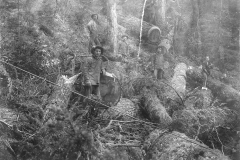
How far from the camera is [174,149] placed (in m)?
3.94

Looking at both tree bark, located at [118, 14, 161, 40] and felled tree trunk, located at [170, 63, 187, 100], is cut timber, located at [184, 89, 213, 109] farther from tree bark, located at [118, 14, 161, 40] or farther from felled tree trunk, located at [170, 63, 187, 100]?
tree bark, located at [118, 14, 161, 40]

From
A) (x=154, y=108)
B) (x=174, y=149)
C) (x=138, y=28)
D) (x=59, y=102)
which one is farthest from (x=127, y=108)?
(x=138, y=28)

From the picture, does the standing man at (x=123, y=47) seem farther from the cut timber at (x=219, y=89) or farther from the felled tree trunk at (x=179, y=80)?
the cut timber at (x=219, y=89)

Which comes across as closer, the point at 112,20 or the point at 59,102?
the point at 59,102

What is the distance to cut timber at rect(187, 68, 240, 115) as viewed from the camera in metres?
8.90

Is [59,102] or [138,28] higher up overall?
[138,28]

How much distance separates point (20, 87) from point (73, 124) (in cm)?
247

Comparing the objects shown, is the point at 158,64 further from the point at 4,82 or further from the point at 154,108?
the point at 4,82

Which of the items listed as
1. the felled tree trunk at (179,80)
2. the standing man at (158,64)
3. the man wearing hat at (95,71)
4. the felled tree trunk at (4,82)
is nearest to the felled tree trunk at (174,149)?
the man wearing hat at (95,71)

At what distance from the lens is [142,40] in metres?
11.4

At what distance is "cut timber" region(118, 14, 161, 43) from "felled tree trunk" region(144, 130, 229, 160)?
282 inches

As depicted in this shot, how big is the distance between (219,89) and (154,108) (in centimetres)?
514

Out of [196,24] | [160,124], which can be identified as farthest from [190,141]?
[196,24]

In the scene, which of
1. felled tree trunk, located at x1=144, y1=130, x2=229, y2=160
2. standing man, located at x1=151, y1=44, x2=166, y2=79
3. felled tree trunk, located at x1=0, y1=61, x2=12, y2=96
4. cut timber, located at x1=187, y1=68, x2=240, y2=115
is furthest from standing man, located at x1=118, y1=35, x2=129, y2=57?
felled tree trunk, located at x1=144, y1=130, x2=229, y2=160
